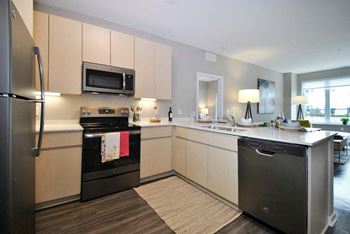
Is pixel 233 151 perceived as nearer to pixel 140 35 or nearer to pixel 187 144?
pixel 187 144

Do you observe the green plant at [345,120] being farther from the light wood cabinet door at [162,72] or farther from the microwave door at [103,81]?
the microwave door at [103,81]

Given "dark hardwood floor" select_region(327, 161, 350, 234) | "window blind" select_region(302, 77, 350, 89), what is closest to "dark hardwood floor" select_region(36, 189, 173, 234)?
"dark hardwood floor" select_region(327, 161, 350, 234)

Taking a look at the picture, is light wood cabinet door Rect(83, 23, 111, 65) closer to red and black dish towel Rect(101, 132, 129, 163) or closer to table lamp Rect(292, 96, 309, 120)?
red and black dish towel Rect(101, 132, 129, 163)

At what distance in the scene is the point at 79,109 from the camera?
253 centimetres

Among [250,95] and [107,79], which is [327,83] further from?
[107,79]

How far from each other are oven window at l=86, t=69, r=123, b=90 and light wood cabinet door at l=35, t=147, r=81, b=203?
93cm

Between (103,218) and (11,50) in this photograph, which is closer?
(11,50)

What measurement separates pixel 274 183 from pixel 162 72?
232cm

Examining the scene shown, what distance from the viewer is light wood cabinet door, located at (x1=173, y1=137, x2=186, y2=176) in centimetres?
272

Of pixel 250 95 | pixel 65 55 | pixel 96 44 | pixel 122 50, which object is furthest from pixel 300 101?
pixel 65 55

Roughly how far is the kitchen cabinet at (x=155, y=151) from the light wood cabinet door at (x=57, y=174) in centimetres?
88

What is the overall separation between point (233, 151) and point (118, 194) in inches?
63.5

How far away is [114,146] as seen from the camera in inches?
89.0

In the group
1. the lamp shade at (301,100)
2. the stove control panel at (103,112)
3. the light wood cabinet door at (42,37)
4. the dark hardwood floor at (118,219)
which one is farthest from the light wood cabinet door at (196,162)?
the lamp shade at (301,100)
